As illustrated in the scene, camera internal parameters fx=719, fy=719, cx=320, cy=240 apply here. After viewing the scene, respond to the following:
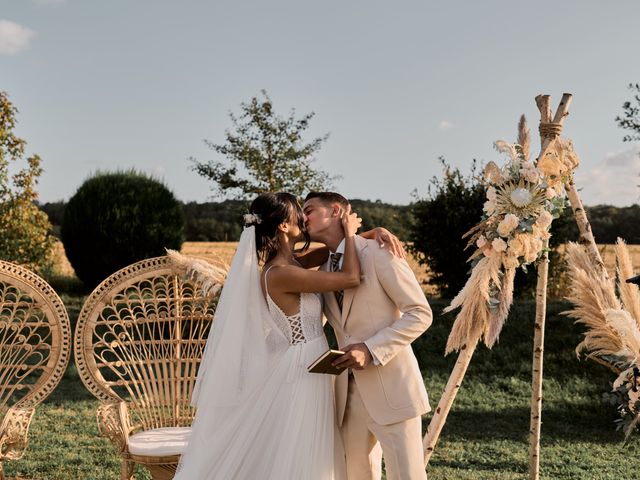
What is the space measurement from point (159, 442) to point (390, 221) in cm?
1217

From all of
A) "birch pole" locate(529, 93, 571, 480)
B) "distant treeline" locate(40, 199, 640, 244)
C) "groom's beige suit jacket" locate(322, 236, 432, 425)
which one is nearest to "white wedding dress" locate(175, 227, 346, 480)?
"groom's beige suit jacket" locate(322, 236, 432, 425)

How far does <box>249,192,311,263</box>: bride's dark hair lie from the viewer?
11.7 ft

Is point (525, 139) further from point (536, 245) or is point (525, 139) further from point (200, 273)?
point (200, 273)

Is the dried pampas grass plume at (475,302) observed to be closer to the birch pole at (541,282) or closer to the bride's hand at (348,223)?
the birch pole at (541,282)

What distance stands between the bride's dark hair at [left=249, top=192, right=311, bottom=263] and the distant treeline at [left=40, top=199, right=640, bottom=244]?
358 inches

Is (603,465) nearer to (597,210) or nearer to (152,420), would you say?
(152,420)

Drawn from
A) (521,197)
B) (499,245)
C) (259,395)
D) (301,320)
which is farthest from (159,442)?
(521,197)

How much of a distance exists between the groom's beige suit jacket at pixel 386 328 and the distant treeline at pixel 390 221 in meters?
9.10

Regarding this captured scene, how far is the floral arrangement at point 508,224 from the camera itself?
158 inches

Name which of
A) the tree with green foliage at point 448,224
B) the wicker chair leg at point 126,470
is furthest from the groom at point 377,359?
the tree with green foliage at point 448,224

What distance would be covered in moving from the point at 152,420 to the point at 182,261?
1110 mm

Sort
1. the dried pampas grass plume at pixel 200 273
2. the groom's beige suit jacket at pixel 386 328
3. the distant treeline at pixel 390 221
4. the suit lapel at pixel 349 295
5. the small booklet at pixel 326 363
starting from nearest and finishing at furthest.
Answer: the small booklet at pixel 326 363 < the groom's beige suit jacket at pixel 386 328 < the suit lapel at pixel 349 295 < the dried pampas grass plume at pixel 200 273 < the distant treeline at pixel 390 221

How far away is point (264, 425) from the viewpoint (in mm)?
3580

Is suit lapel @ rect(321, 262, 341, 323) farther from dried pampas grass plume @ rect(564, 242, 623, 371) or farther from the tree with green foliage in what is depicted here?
the tree with green foliage
